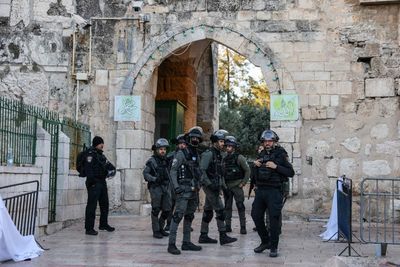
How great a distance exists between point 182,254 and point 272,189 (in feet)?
5.04

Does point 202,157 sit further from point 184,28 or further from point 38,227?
point 184,28

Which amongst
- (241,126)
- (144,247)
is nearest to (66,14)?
(144,247)

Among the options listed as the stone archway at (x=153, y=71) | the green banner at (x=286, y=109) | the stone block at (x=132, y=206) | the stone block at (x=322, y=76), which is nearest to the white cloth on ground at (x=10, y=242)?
the stone block at (x=132, y=206)

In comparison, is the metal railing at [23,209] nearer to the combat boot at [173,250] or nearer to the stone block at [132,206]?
the combat boot at [173,250]

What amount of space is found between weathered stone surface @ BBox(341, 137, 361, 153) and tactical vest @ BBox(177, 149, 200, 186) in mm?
5202

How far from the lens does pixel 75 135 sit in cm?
1256

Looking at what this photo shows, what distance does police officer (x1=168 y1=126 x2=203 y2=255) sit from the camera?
8.41 metres

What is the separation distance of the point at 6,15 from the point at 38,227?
615 centimetres

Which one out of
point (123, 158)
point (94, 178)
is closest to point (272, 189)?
point (94, 178)

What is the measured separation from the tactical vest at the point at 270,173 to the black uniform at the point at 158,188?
230 centimetres

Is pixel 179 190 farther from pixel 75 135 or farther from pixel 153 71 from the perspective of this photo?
pixel 153 71

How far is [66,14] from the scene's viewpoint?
14.0 m

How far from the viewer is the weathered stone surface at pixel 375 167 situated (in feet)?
41.6

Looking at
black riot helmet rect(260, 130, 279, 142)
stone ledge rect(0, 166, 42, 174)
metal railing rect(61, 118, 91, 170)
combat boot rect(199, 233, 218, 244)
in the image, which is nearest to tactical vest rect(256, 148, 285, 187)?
black riot helmet rect(260, 130, 279, 142)
